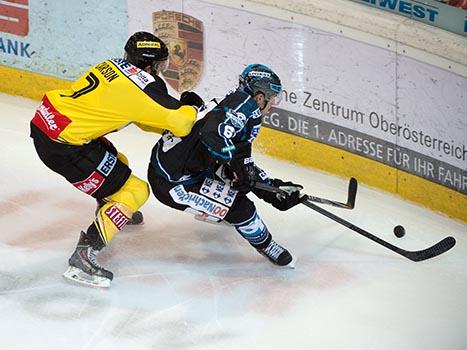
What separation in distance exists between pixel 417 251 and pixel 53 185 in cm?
187

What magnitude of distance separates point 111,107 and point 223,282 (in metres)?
0.91

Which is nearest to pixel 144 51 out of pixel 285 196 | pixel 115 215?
pixel 115 215

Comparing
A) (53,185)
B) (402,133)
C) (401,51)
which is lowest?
(53,185)

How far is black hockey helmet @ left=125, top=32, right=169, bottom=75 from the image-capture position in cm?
424

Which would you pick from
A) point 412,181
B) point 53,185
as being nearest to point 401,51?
point 412,181

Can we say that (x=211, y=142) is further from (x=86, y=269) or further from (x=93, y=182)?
(x=86, y=269)

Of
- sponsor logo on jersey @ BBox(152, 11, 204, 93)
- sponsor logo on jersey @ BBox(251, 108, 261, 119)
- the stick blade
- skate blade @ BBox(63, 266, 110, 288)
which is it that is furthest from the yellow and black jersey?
sponsor logo on jersey @ BBox(152, 11, 204, 93)

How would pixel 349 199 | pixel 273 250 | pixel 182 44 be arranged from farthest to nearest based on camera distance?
pixel 182 44
pixel 349 199
pixel 273 250

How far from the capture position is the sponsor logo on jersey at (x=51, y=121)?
13.9ft

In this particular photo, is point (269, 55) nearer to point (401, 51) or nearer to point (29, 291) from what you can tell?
point (401, 51)

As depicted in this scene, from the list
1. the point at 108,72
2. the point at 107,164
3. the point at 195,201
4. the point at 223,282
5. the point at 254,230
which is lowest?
the point at 223,282

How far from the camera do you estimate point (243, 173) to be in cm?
432

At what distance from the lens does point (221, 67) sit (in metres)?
5.79

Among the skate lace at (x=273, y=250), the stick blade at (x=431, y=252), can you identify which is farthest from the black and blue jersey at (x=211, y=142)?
the stick blade at (x=431, y=252)
